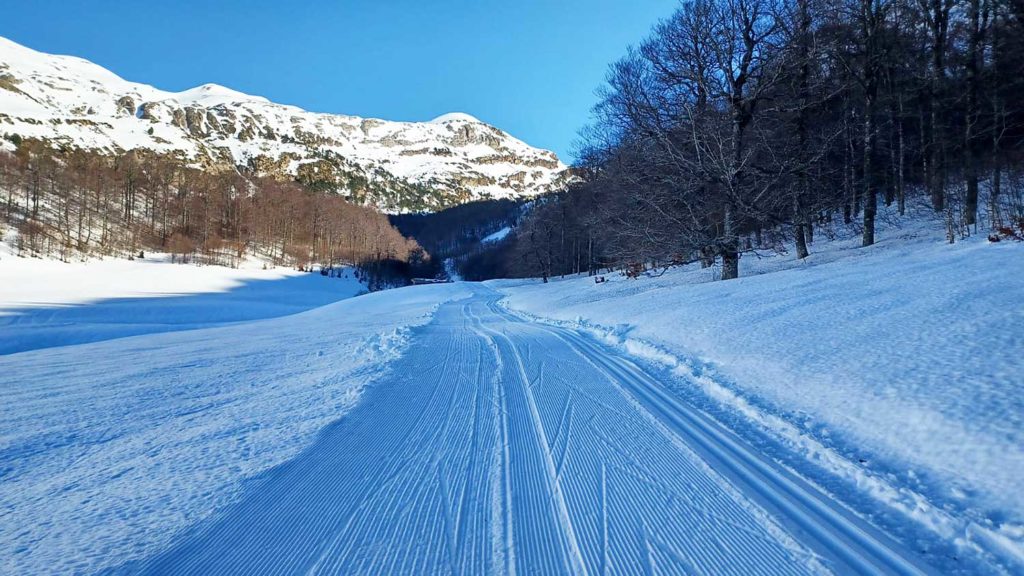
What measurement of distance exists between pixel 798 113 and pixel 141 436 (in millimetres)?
18628

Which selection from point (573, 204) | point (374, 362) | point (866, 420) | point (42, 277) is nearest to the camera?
point (866, 420)

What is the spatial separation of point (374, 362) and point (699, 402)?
530 centimetres

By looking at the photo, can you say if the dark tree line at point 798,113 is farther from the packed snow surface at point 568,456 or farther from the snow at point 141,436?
the snow at point 141,436

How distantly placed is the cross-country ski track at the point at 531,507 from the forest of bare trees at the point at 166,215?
54.7 m

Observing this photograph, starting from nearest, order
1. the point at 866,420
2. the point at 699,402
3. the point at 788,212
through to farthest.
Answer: the point at 866,420
the point at 699,402
the point at 788,212

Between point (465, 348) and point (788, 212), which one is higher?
point (788, 212)

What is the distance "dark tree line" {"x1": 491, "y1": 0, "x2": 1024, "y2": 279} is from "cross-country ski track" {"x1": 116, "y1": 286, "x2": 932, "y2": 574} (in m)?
11.1

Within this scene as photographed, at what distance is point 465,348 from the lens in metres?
9.06

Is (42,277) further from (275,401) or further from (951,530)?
(951,530)

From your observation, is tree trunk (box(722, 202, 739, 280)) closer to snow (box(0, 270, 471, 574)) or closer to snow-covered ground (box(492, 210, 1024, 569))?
snow-covered ground (box(492, 210, 1024, 569))

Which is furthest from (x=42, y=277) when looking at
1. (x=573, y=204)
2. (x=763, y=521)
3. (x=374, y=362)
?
(x=763, y=521)

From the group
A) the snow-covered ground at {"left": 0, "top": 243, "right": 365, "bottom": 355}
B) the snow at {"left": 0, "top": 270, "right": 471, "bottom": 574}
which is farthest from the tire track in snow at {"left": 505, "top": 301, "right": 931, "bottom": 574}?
the snow-covered ground at {"left": 0, "top": 243, "right": 365, "bottom": 355}

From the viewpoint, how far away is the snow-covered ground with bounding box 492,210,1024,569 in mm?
2783

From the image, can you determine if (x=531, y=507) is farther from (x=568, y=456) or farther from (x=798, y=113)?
(x=798, y=113)
